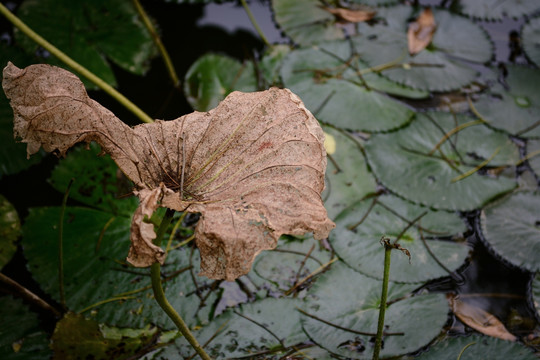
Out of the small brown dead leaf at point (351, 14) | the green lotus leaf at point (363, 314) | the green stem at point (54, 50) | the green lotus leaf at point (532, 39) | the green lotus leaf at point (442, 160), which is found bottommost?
the green lotus leaf at point (363, 314)

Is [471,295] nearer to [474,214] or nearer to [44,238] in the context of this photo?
[474,214]

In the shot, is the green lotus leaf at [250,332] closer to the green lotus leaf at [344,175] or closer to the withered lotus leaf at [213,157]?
the green lotus leaf at [344,175]

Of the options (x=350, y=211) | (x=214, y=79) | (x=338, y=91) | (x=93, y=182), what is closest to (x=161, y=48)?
(x=214, y=79)

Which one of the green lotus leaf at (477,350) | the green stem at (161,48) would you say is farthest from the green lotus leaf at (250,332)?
the green stem at (161,48)

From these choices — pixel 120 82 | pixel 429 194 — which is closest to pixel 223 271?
pixel 429 194

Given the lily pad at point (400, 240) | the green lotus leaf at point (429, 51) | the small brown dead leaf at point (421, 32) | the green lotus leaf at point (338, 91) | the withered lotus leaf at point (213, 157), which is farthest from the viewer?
the small brown dead leaf at point (421, 32)

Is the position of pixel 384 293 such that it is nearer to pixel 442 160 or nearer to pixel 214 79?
pixel 442 160

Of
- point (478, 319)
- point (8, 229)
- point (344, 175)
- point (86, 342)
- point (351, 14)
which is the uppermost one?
point (351, 14)
